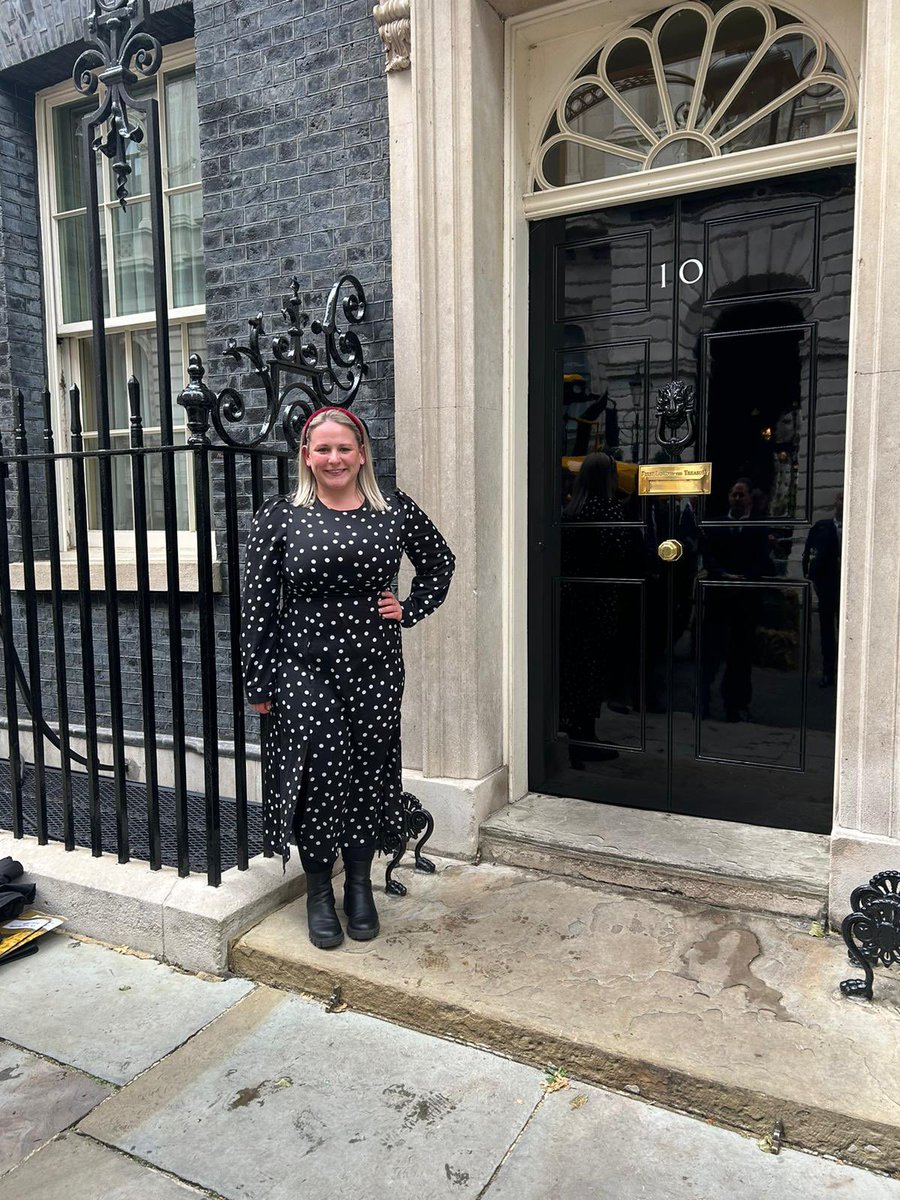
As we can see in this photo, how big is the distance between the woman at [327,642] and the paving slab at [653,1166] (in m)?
1.06

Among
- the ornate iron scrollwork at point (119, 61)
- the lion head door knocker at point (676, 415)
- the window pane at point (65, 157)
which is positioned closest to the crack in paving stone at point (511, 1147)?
the lion head door knocker at point (676, 415)

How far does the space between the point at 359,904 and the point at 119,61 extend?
10.5ft

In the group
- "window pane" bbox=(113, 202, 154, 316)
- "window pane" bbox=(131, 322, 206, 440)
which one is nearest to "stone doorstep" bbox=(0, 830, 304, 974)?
"window pane" bbox=(131, 322, 206, 440)

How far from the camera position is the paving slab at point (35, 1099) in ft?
7.73

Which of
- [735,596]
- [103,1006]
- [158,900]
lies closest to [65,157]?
[158,900]

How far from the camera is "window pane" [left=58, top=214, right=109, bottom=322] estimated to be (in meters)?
5.51

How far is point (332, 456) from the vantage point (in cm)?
292

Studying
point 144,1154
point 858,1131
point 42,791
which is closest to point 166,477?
point 42,791

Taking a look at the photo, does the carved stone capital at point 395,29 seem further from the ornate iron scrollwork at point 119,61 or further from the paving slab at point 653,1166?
the paving slab at point 653,1166

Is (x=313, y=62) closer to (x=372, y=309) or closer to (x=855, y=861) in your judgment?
(x=372, y=309)

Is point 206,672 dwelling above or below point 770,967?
above

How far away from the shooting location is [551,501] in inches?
159

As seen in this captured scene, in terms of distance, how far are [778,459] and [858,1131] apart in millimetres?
2356

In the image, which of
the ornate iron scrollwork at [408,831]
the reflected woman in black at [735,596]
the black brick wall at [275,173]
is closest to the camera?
the ornate iron scrollwork at [408,831]
